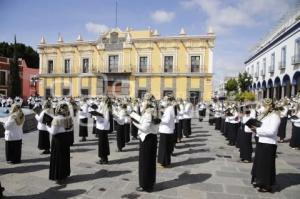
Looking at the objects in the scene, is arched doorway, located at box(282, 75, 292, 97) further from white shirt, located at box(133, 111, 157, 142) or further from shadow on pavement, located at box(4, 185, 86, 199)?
shadow on pavement, located at box(4, 185, 86, 199)

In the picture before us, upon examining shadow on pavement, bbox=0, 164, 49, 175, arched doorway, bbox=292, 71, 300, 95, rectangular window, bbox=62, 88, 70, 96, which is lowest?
shadow on pavement, bbox=0, 164, 49, 175

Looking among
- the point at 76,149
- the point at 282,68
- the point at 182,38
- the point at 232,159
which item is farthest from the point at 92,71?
Answer: the point at 232,159

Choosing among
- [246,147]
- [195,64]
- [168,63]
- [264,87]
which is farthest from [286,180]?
[168,63]

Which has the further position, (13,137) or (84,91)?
(84,91)

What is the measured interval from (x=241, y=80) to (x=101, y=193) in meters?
31.5

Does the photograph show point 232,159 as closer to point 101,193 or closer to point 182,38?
point 101,193

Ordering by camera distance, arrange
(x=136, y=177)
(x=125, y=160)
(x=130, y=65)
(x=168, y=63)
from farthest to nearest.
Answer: (x=130, y=65) → (x=168, y=63) → (x=125, y=160) → (x=136, y=177)

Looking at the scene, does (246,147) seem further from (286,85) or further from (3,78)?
(3,78)

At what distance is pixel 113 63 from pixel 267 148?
103 feet

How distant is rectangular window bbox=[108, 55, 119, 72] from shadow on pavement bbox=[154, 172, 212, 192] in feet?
98.2

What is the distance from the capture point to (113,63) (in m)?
35.3

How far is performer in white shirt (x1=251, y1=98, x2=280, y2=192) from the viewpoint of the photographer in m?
5.06

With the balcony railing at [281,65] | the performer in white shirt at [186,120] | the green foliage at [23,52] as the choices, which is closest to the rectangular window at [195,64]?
the balcony railing at [281,65]

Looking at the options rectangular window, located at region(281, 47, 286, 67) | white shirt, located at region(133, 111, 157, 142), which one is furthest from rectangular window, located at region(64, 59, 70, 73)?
white shirt, located at region(133, 111, 157, 142)
